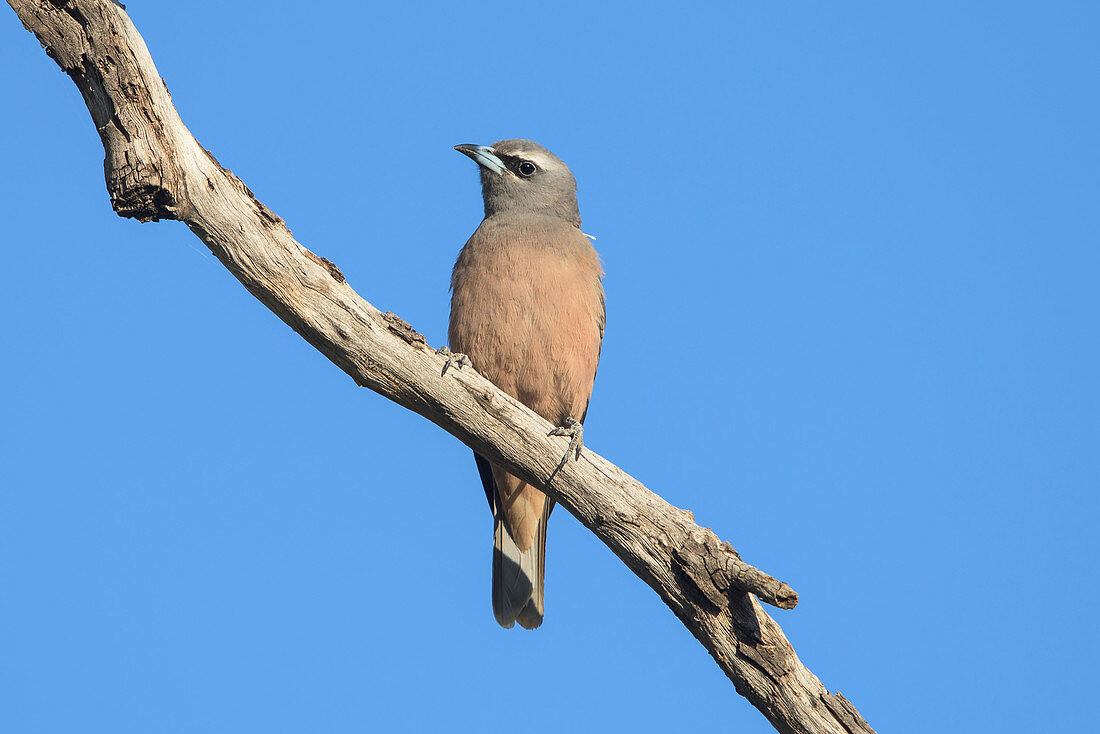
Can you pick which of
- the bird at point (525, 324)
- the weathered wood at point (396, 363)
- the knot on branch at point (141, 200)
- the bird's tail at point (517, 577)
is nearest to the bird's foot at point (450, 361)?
the weathered wood at point (396, 363)

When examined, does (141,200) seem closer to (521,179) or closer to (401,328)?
(401,328)

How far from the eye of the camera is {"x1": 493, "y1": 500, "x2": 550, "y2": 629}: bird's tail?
778 cm

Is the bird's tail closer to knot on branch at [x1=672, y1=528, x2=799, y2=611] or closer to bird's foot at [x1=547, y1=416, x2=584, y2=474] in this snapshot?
bird's foot at [x1=547, y1=416, x2=584, y2=474]

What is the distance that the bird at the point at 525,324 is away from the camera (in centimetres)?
735

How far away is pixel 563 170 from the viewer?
344 inches

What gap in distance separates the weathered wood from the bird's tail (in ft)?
6.39

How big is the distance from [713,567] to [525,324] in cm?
265

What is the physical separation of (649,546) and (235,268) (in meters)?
3.07

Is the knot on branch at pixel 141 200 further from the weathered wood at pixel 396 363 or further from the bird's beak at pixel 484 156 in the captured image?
the bird's beak at pixel 484 156

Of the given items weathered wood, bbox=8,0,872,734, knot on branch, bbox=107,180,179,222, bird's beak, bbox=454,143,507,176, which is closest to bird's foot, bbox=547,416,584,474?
weathered wood, bbox=8,0,872,734

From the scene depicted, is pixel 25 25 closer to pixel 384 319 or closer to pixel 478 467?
pixel 384 319

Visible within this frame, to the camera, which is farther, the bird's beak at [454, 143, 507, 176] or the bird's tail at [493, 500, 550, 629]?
the bird's beak at [454, 143, 507, 176]

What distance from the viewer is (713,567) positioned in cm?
551

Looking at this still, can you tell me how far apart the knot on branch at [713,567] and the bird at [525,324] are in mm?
1639
